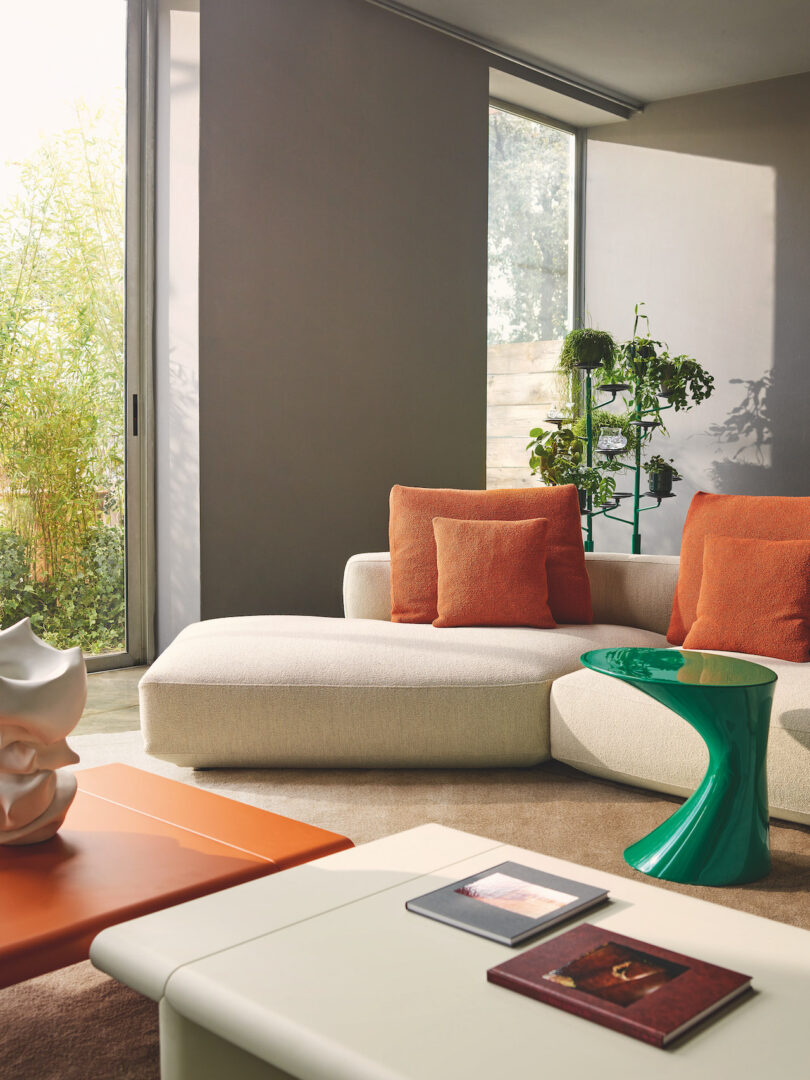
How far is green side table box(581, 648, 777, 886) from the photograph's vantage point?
2.30m

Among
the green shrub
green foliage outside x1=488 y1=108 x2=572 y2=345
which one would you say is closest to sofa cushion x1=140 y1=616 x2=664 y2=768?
the green shrub

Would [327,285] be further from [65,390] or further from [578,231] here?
[578,231]

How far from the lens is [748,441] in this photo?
20.3 feet

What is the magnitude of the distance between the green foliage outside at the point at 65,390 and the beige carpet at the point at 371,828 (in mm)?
1077

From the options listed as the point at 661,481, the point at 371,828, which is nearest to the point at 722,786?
the point at 371,828

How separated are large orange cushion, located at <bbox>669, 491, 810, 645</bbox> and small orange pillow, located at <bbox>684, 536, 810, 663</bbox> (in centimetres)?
12

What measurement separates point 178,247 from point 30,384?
893mm

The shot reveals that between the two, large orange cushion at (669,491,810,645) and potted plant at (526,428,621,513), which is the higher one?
potted plant at (526,428,621,513)

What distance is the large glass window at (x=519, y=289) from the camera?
20.6 ft

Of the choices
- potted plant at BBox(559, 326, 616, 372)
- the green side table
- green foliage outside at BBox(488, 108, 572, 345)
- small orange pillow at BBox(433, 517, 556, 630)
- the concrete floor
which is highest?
green foliage outside at BBox(488, 108, 572, 345)

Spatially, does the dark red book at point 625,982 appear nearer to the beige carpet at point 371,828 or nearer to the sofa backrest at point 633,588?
the beige carpet at point 371,828

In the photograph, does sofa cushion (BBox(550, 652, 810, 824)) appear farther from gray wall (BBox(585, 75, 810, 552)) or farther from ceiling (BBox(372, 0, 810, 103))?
ceiling (BBox(372, 0, 810, 103))

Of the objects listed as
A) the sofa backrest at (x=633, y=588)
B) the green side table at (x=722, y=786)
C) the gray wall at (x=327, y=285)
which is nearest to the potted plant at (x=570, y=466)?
the gray wall at (x=327, y=285)

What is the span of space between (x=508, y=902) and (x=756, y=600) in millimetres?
1936
